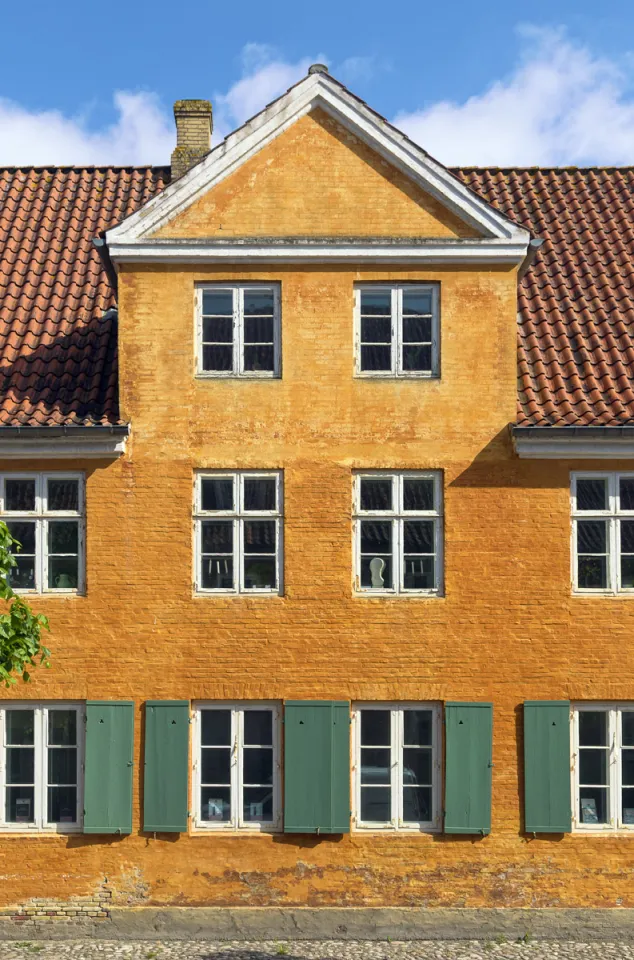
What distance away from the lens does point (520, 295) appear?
16.9 metres

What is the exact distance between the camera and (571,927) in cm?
1448

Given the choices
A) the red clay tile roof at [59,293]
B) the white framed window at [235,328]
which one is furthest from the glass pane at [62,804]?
the white framed window at [235,328]

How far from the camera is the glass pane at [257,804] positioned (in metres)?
14.8

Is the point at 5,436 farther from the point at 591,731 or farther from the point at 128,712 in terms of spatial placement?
the point at 591,731

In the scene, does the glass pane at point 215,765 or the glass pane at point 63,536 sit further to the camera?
the glass pane at point 63,536

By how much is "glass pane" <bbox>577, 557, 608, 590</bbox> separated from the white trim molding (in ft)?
13.1

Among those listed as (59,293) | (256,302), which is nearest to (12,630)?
(256,302)

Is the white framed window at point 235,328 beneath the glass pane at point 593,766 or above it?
above

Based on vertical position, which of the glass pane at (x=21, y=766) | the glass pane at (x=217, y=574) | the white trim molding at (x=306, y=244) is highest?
the white trim molding at (x=306, y=244)

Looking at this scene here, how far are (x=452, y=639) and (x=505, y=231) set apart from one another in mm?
5161

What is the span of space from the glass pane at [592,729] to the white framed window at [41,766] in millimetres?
6267

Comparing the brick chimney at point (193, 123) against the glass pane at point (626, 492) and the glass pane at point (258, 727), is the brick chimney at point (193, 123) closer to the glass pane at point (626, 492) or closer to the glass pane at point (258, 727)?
the glass pane at point (626, 492)

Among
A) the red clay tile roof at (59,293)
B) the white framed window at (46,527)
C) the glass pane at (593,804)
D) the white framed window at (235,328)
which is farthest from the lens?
the red clay tile roof at (59,293)

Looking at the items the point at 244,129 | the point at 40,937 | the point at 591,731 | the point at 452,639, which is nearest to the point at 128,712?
the point at 40,937
